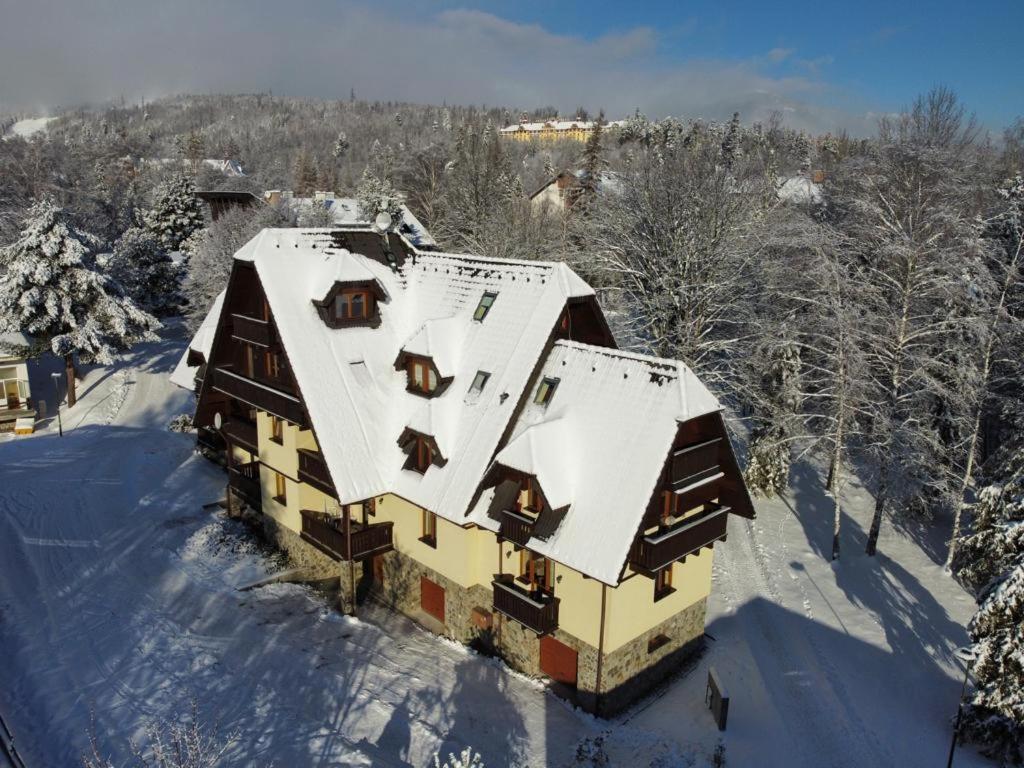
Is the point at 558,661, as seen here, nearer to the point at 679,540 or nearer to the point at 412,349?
the point at 679,540

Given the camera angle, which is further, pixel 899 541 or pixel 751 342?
pixel 751 342

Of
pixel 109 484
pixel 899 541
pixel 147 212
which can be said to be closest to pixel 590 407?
pixel 899 541

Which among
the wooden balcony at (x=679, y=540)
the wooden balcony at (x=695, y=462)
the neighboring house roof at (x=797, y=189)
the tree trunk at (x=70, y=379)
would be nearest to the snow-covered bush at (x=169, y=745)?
the wooden balcony at (x=679, y=540)

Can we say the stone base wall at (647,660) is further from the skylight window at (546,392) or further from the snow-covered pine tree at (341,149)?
the snow-covered pine tree at (341,149)

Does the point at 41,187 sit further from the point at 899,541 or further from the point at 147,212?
the point at 899,541

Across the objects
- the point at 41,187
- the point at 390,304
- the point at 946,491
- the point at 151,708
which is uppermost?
the point at 41,187

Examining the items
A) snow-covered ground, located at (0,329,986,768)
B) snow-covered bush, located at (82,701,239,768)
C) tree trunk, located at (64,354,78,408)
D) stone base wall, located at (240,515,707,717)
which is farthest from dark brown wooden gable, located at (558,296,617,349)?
tree trunk, located at (64,354,78,408)

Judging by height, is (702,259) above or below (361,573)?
above
